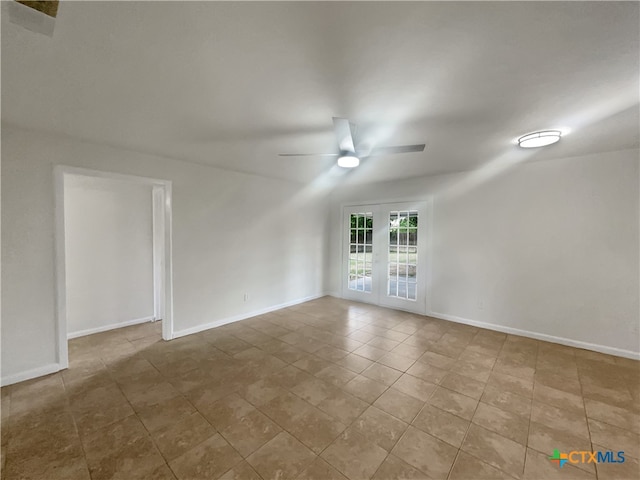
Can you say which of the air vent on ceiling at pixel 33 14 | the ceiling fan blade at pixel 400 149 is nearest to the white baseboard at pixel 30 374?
the air vent on ceiling at pixel 33 14

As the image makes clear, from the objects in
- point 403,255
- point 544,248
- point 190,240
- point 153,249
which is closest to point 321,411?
point 190,240

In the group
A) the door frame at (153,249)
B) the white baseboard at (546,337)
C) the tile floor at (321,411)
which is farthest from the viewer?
the white baseboard at (546,337)

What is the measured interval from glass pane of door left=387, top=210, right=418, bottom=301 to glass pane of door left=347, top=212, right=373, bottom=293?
476 mm

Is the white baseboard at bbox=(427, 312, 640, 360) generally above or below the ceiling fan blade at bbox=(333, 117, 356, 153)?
below

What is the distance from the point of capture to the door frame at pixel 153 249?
2.72m

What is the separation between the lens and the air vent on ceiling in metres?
1.16

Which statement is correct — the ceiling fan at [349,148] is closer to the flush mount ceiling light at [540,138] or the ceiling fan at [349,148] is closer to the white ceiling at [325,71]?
the white ceiling at [325,71]

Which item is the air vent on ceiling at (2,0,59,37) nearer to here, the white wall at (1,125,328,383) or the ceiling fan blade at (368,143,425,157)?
the white wall at (1,125,328,383)

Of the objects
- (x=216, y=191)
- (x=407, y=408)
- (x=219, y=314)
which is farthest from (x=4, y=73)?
(x=407, y=408)

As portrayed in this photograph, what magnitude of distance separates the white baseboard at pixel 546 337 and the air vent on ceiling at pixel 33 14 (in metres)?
5.30

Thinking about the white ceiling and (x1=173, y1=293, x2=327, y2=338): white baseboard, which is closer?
the white ceiling

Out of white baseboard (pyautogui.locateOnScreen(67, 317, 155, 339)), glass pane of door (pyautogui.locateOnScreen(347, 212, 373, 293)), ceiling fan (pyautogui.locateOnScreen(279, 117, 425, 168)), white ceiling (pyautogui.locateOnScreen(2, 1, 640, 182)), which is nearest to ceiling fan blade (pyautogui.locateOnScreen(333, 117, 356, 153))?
ceiling fan (pyautogui.locateOnScreen(279, 117, 425, 168))

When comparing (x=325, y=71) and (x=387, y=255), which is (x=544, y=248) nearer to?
(x=387, y=255)

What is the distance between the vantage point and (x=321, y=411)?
6.91 feet
